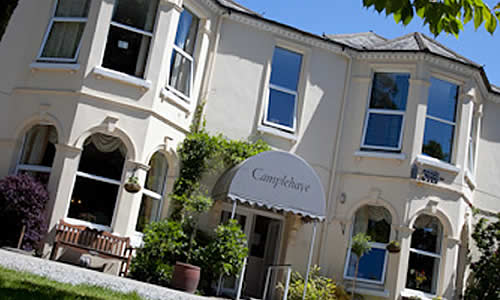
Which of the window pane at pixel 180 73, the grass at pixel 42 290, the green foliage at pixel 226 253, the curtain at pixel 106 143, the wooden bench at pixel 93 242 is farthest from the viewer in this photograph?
the window pane at pixel 180 73

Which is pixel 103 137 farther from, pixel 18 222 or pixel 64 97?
pixel 18 222

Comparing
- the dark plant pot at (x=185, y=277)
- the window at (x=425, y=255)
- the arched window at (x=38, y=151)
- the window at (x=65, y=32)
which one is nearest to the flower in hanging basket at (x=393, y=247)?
the window at (x=425, y=255)

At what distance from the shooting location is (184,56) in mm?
15297

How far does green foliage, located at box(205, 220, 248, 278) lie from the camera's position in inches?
523

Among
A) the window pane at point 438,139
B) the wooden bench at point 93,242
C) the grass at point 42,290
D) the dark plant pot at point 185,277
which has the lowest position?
the grass at point 42,290

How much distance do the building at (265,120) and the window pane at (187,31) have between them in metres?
0.05

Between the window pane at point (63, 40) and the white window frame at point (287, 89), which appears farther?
the white window frame at point (287, 89)

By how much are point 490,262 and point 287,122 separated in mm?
7286

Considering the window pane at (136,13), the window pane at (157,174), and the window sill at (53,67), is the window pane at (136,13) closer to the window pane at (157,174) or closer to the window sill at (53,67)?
the window sill at (53,67)

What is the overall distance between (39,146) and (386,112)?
385 inches

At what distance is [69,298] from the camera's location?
295 inches

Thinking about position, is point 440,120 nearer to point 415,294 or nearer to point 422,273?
point 422,273

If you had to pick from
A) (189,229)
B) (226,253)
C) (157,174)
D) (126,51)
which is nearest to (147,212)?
(157,174)

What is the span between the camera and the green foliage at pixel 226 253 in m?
13.3
